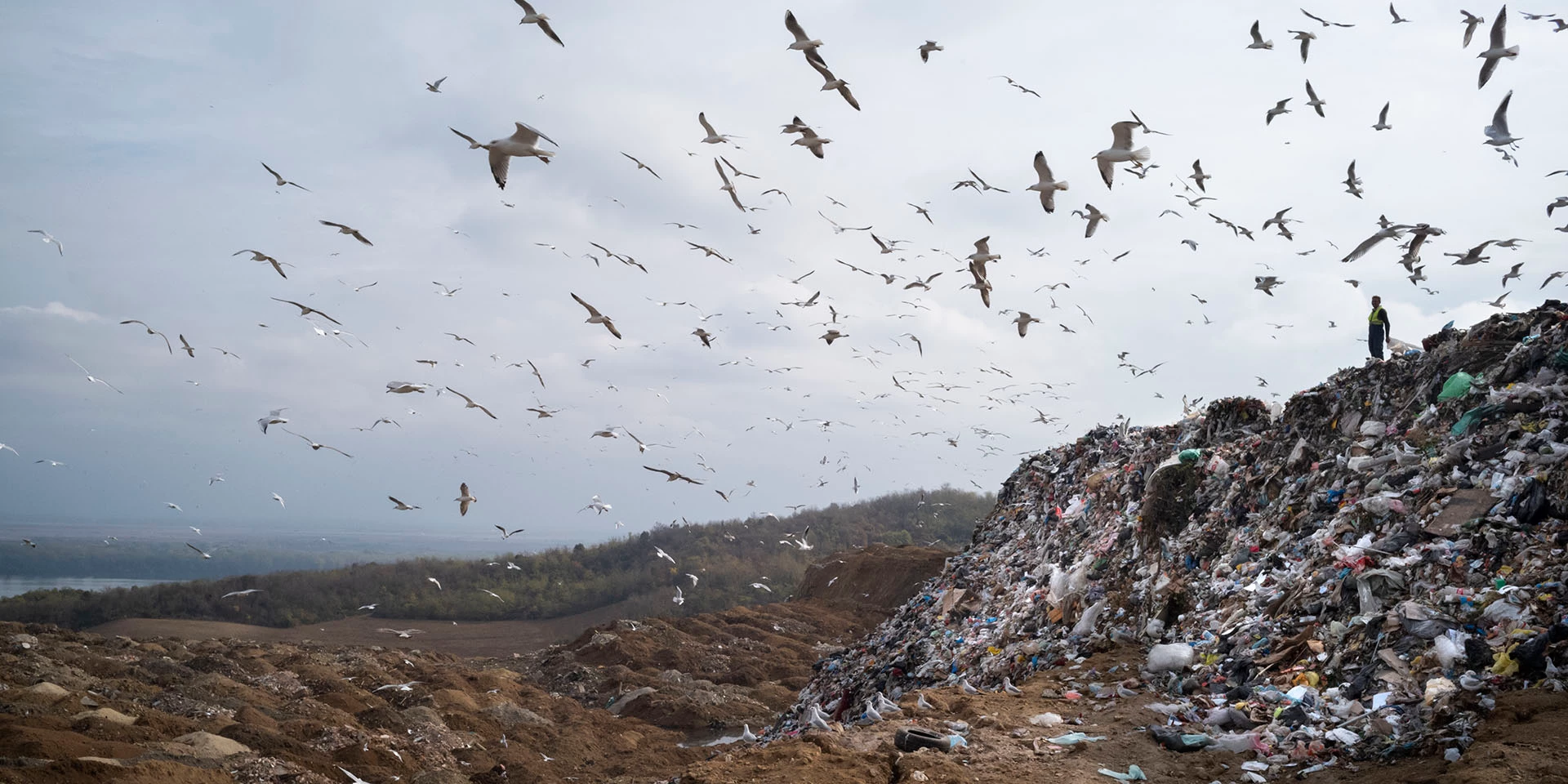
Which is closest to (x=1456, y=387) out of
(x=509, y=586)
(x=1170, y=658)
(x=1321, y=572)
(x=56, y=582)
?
(x=1321, y=572)

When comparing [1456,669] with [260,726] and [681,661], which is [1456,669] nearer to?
[260,726]

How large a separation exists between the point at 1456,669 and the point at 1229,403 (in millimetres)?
4673

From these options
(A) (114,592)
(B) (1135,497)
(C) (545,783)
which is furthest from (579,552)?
(B) (1135,497)

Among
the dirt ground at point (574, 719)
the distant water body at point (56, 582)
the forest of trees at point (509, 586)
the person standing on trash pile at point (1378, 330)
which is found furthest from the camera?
the distant water body at point (56, 582)

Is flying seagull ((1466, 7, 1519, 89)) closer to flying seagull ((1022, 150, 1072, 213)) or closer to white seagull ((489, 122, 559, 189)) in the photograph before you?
flying seagull ((1022, 150, 1072, 213))

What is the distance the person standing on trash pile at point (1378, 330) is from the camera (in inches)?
329

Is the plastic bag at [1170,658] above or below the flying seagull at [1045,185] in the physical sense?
below

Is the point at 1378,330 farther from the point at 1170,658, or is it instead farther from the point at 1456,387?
the point at 1170,658

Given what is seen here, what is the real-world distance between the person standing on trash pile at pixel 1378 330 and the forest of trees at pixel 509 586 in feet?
47.4

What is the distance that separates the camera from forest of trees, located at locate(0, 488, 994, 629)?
18.1m

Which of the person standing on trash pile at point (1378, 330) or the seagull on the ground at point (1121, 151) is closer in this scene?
the seagull on the ground at point (1121, 151)

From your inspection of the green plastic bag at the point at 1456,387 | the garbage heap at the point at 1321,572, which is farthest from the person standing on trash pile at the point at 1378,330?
the green plastic bag at the point at 1456,387

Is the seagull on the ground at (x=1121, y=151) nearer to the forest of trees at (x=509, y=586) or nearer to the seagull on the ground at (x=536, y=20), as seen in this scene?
the seagull on the ground at (x=536, y=20)

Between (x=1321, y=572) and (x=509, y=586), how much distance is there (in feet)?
63.3
